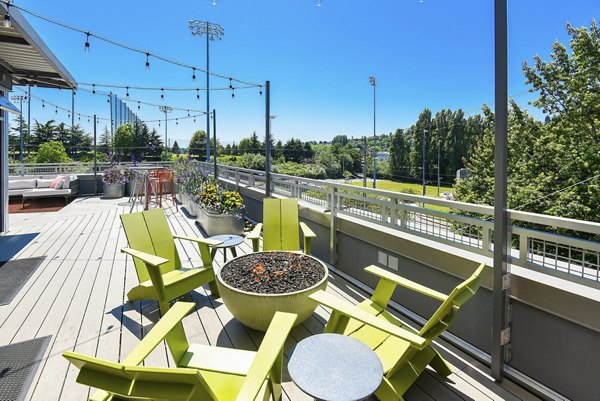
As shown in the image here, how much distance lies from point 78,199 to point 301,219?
900cm

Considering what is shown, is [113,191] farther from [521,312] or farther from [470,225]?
[521,312]

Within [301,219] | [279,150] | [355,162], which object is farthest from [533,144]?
[355,162]

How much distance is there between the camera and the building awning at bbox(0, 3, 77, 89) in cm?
368

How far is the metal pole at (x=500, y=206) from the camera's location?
6.75 feet

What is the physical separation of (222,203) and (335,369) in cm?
465

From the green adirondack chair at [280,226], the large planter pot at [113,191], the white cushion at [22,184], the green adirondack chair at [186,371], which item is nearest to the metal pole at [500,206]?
the green adirondack chair at [186,371]

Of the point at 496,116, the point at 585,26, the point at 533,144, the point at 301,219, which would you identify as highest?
the point at 585,26

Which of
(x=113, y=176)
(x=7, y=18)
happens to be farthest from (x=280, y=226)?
(x=113, y=176)

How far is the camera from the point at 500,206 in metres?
2.12

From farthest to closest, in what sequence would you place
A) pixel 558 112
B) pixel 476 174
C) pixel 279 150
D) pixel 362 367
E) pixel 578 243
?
pixel 279 150 < pixel 476 174 < pixel 558 112 < pixel 578 243 < pixel 362 367

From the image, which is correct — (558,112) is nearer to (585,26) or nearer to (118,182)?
(585,26)

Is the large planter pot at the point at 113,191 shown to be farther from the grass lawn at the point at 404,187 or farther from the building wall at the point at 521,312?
the grass lawn at the point at 404,187

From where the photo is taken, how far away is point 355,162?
61094 millimetres

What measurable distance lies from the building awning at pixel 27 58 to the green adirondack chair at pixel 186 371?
3516 millimetres
